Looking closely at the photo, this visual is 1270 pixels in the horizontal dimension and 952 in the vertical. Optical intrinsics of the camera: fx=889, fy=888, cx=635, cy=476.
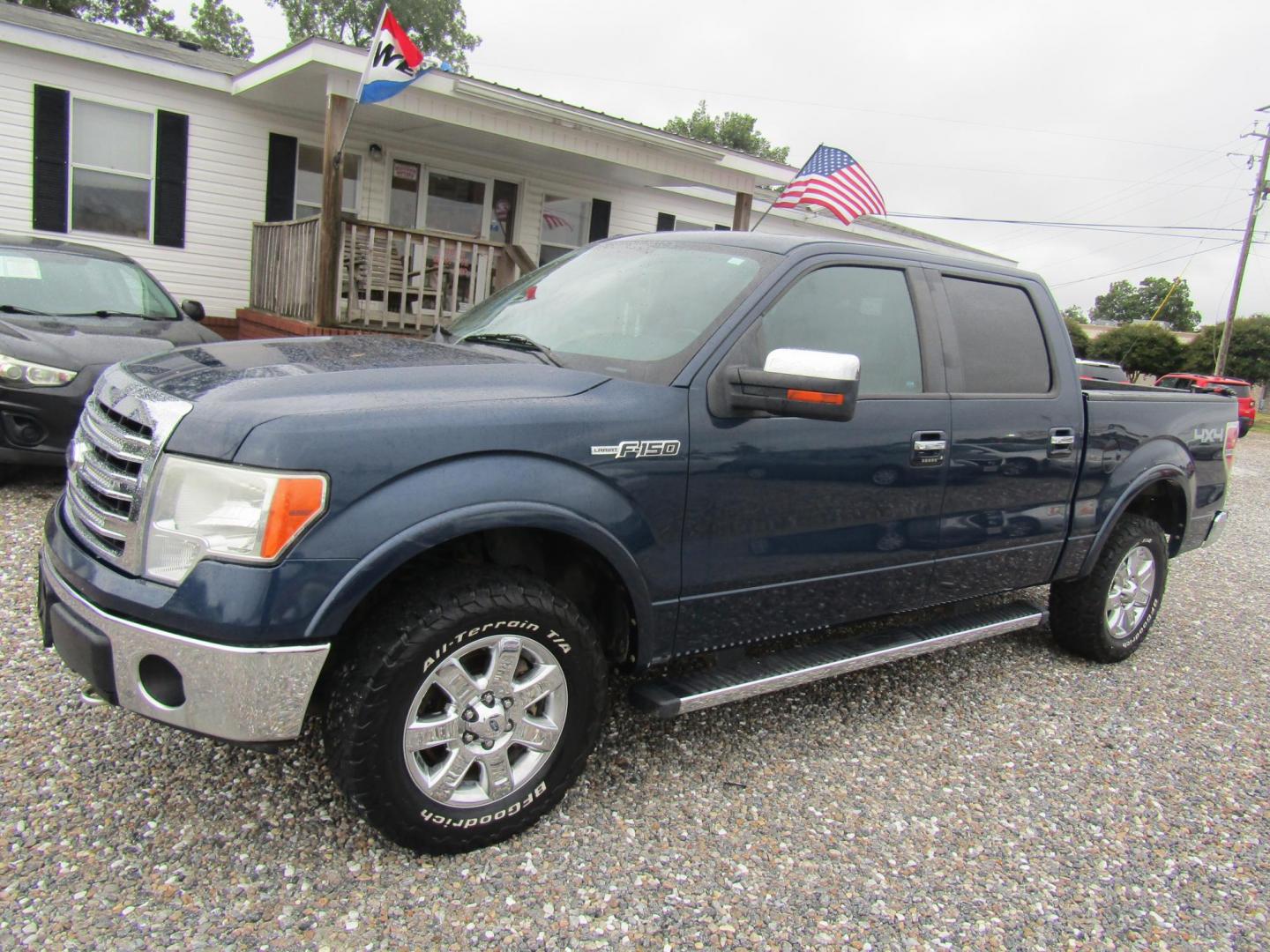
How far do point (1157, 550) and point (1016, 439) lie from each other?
5.16 feet

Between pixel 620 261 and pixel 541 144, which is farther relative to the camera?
pixel 541 144

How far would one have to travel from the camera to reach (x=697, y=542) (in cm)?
282

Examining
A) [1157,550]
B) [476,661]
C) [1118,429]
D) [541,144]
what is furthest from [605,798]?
[541,144]

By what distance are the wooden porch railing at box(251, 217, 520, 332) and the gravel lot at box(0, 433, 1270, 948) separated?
594cm

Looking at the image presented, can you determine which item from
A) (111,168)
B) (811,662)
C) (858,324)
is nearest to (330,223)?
(111,168)

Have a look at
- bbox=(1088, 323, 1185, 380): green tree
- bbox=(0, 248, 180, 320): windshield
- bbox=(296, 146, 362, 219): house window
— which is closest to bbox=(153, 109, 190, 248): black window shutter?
bbox=(296, 146, 362, 219): house window

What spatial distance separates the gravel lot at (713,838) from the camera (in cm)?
230

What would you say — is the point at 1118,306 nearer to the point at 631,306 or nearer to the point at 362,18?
the point at 362,18

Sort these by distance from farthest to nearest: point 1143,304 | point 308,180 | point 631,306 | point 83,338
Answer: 1. point 1143,304
2. point 308,180
3. point 83,338
4. point 631,306

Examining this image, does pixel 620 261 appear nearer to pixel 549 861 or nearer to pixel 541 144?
pixel 549 861

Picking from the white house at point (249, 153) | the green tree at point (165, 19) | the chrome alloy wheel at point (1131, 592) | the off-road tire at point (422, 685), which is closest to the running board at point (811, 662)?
the off-road tire at point (422, 685)

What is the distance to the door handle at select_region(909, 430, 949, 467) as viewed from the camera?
131 inches

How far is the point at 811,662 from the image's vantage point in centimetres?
324

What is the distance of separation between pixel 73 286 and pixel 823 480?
597cm
